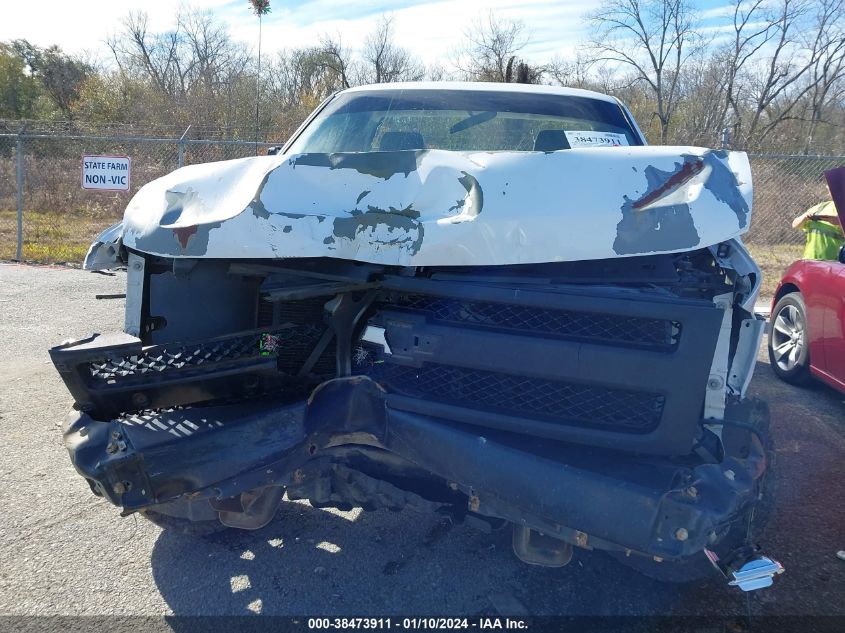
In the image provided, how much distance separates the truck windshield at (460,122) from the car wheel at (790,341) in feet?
8.02

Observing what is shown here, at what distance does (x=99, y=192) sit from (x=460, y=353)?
14.8 meters

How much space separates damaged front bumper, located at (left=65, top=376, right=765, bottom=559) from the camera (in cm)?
199

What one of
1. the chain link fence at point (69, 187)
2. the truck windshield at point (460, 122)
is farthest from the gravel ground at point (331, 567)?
the chain link fence at point (69, 187)

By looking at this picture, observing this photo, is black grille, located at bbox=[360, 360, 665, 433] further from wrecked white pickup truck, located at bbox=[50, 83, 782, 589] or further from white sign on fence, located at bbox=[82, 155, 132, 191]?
white sign on fence, located at bbox=[82, 155, 132, 191]

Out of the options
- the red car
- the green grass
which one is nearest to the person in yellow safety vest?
the red car

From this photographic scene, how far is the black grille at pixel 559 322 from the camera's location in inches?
85.3

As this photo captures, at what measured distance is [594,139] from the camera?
11.5 ft

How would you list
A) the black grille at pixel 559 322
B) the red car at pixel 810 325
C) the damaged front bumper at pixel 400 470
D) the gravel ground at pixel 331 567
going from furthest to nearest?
the red car at pixel 810 325
the gravel ground at pixel 331 567
the black grille at pixel 559 322
the damaged front bumper at pixel 400 470

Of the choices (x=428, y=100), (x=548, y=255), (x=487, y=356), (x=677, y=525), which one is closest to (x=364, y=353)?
(x=487, y=356)

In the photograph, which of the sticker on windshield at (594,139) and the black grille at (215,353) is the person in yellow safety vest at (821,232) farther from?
the black grille at (215,353)

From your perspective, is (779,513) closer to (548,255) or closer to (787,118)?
(548,255)

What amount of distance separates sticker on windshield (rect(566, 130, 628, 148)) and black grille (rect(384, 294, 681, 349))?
1.50 meters

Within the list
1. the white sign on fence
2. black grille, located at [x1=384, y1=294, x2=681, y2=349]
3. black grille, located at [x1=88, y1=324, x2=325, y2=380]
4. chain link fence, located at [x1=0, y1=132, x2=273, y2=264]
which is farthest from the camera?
chain link fence, located at [x1=0, y1=132, x2=273, y2=264]

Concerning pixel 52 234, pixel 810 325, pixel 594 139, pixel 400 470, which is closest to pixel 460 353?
pixel 400 470
